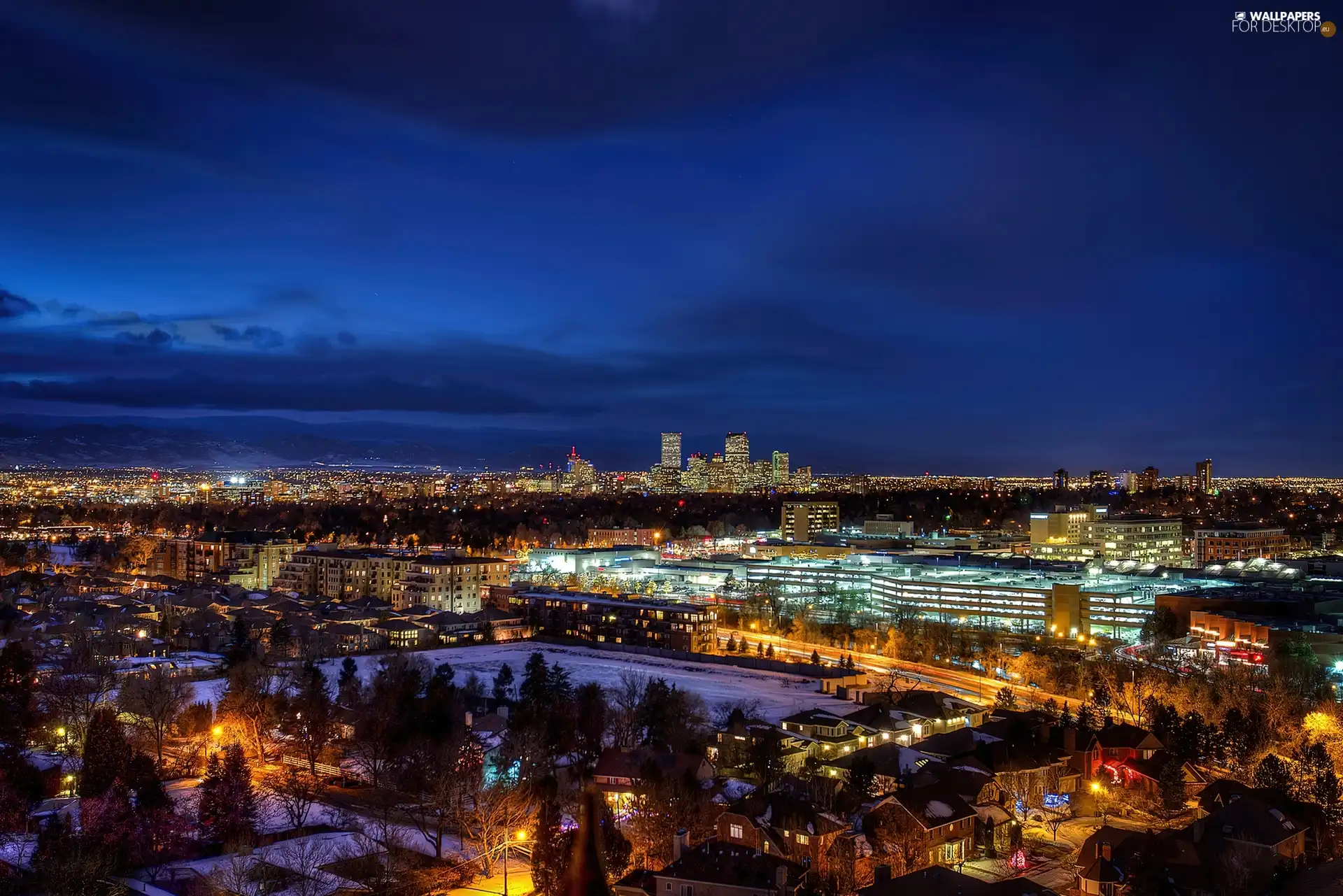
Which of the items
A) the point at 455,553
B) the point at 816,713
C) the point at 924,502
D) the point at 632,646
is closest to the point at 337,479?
the point at 924,502

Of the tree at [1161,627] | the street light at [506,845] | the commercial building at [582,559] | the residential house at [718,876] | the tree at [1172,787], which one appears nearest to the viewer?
the residential house at [718,876]

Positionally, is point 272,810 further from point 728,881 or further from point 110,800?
point 728,881

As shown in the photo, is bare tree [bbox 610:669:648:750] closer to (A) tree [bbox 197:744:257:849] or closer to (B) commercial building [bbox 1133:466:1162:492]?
(A) tree [bbox 197:744:257:849]

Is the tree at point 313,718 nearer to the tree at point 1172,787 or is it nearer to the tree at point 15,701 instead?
the tree at point 15,701

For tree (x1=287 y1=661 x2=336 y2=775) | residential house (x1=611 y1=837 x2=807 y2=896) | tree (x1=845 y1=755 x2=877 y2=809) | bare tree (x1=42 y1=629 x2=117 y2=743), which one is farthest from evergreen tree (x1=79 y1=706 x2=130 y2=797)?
tree (x1=845 y1=755 x2=877 y2=809)

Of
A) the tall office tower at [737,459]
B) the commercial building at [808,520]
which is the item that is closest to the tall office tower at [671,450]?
the tall office tower at [737,459]

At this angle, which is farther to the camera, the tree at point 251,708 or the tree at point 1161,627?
the tree at point 1161,627
